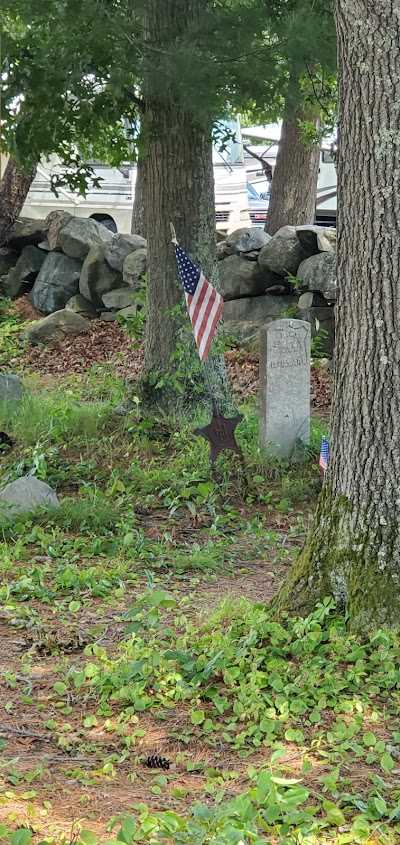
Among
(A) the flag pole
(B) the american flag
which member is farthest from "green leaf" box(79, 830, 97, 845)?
(B) the american flag

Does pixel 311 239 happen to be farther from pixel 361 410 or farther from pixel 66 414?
pixel 361 410

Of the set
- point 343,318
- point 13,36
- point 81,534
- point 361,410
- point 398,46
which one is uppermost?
point 13,36

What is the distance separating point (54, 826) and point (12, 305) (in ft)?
39.1

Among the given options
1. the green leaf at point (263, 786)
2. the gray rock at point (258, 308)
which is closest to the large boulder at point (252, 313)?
the gray rock at point (258, 308)

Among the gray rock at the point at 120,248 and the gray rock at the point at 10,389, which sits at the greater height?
the gray rock at the point at 120,248

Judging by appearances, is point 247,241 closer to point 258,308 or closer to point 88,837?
point 258,308

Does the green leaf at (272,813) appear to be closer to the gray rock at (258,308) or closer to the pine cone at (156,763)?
the pine cone at (156,763)

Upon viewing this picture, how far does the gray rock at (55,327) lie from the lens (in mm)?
12969

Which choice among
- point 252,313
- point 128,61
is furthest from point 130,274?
point 128,61

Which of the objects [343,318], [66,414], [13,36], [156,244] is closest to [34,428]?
[66,414]

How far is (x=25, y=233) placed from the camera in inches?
587

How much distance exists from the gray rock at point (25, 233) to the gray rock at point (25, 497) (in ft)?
29.1

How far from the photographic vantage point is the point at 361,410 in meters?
4.24

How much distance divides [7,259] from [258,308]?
201 inches
